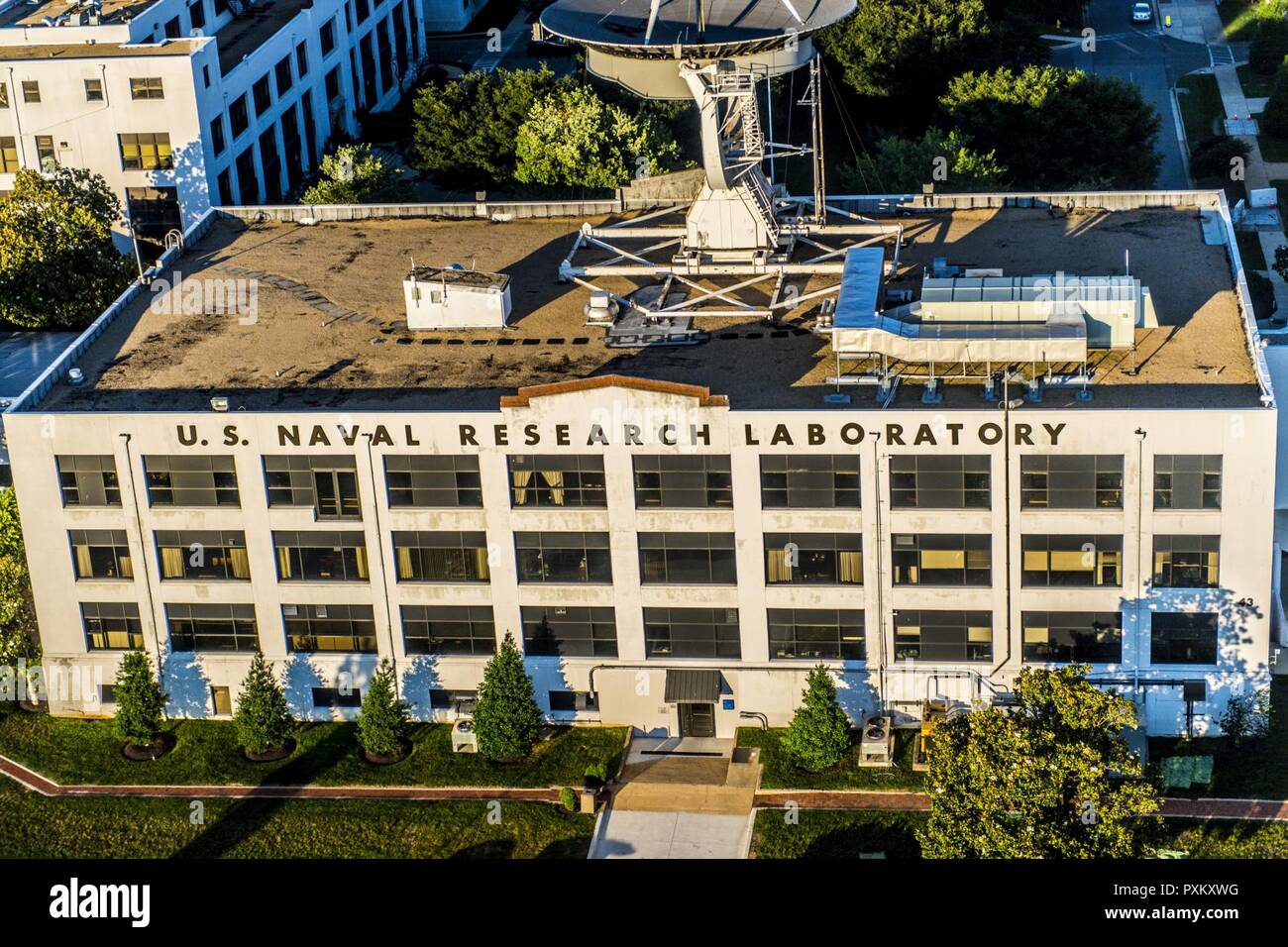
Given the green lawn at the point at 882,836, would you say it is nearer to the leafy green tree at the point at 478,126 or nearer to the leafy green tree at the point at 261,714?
the leafy green tree at the point at 261,714

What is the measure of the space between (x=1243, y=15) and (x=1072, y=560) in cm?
13268

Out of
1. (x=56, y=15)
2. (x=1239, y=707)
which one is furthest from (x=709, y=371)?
(x=56, y=15)

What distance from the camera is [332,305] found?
9106 cm

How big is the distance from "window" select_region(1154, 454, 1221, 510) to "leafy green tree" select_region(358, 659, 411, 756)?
30.9 meters

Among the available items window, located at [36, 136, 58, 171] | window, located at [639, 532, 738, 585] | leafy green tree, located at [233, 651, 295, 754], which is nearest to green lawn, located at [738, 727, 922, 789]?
window, located at [639, 532, 738, 585]

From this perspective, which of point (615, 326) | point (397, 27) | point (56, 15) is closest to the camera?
point (615, 326)

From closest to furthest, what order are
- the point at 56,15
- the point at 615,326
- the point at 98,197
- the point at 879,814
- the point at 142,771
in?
the point at 879,814 → the point at 142,771 → the point at 615,326 → the point at 98,197 → the point at 56,15

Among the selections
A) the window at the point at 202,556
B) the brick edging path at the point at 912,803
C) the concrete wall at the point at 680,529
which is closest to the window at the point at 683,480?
the concrete wall at the point at 680,529

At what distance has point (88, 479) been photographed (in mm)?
79750

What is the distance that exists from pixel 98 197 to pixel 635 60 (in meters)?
39.8

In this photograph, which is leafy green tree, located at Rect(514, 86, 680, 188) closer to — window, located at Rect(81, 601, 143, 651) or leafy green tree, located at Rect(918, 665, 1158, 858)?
window, located at Rect(81, 601, 143, 651)

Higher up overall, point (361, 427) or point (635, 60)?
point (635, 60)

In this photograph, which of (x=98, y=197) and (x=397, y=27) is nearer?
(x=98, y=197)

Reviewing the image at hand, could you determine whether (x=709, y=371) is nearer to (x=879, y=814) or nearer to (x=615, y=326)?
(x=615, y=326)
